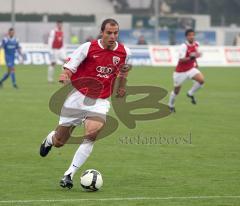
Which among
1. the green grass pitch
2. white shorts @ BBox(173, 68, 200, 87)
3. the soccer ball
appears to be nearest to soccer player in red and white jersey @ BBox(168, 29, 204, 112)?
white shorts @ BBox(173, 68, 200, 87)

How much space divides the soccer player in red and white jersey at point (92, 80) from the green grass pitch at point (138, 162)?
0.77 meters

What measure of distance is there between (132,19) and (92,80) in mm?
62335

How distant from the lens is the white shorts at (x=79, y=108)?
11258 mm

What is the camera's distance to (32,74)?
39594 mm

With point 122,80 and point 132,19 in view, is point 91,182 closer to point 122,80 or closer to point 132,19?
point 122,80

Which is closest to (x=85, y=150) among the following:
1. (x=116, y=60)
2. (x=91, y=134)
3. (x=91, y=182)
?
(x=91, y=134)

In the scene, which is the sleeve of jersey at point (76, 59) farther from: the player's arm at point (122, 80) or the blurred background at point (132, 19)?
the blurred background at point (132, 19)

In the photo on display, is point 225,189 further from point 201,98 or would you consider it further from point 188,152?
point 201,98

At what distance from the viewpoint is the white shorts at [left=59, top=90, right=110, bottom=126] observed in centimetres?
1126

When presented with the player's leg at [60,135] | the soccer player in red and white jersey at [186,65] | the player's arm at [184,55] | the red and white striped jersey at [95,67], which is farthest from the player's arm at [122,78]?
the player's arm at [184,55]

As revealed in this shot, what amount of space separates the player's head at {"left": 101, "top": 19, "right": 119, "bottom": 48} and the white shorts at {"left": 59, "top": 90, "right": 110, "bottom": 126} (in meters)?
0.82

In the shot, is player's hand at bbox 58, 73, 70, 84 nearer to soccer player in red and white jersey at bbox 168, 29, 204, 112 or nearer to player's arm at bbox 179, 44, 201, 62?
soccer player in red and white jersey at bbox 168, 29, 204, 112

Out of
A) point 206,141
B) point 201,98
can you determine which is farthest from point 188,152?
point 201,98

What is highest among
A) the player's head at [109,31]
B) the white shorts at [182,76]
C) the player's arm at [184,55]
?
the player's head at [109,31]
